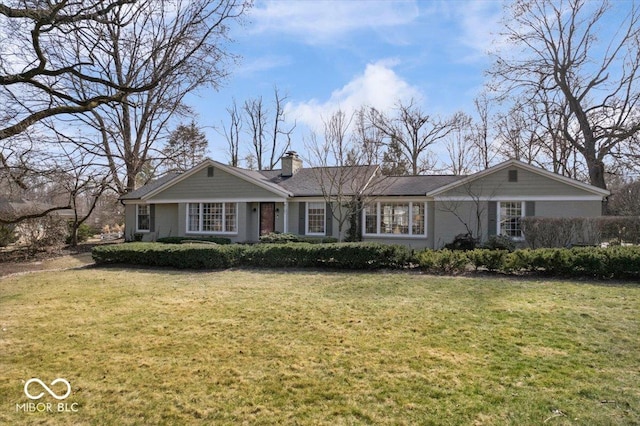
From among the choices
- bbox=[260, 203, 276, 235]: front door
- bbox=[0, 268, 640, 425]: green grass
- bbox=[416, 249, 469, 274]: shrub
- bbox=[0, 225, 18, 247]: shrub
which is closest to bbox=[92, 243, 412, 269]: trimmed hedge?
bbox=[416, 249, 469, 274]: shrub

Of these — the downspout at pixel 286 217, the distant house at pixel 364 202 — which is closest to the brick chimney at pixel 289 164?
the distant house at pixel 364 202

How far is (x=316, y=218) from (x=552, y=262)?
35.7ft

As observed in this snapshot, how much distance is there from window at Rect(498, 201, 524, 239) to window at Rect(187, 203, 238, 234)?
40.0 feet

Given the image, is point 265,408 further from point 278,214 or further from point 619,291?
point 278,214

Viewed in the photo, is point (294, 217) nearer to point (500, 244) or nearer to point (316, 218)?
point (316, 218)

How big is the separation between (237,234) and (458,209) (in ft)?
34.3

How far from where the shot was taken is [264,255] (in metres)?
12.8

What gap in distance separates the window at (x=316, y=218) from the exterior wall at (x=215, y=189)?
71.2 inches

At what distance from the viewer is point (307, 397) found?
380 cm

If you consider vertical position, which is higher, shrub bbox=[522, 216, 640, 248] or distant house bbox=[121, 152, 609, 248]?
distant house bbox=[121, 152, 609, 248]

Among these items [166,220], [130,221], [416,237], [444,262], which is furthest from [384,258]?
[130,221]

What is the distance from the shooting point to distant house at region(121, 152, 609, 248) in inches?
631

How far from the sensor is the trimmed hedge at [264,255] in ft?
38.2

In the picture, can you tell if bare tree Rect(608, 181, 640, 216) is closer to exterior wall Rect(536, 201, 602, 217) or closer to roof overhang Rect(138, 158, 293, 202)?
exterior wall Rect(536, 201, 602, 217)
